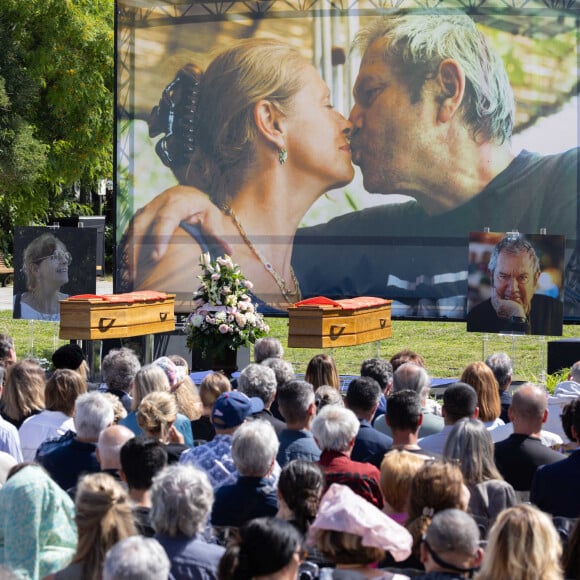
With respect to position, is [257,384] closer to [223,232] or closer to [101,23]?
[223,232]

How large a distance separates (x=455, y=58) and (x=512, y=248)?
384 centimetres

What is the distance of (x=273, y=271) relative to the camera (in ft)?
50.7

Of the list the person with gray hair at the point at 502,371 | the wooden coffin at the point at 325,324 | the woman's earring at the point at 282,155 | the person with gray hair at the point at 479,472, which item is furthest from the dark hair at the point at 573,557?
the woman's earring at the point at 282,155

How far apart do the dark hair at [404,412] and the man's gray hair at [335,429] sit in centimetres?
44

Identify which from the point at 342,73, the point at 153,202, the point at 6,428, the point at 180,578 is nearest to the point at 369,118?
the point at 342,73

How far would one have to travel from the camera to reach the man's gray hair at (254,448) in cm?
475

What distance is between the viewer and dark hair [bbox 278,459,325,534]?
4285 millimetres

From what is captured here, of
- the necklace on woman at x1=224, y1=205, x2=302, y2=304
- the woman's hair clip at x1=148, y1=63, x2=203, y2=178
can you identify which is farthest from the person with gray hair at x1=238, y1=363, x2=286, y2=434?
the woman's hair clip at x1=148, y1=63, x2=203, y2=178

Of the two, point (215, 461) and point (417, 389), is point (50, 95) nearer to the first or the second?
point (417, 389)

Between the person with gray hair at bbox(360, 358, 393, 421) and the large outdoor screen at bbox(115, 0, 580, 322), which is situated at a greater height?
the large outdoor screen at bbox(115, 0, 580, 322)

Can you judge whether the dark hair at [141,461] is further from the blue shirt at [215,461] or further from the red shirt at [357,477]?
the red shirt at [357,477]

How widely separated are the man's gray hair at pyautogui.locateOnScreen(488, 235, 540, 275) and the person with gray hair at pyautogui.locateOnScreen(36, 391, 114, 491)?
7.37 m

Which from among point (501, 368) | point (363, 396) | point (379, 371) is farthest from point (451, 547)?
point (501, 368)

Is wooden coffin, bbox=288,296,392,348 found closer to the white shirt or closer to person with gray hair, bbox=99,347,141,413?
person with gray hair, bbox=99,347,141,413
